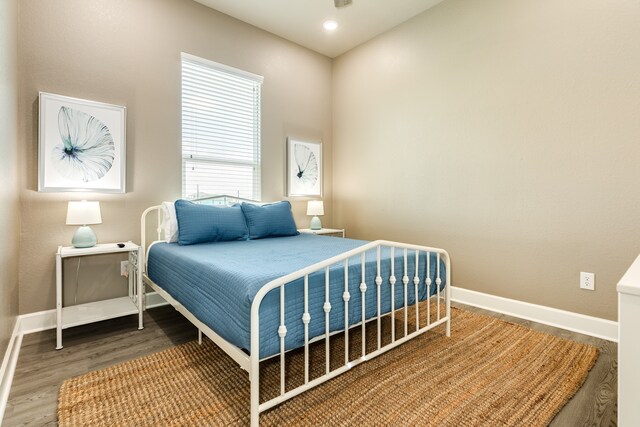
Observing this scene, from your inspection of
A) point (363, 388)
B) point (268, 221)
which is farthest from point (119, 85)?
point (363, 388)

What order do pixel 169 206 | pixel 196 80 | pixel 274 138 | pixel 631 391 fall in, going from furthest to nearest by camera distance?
pixel 274 138, pixel 196 80, pixel 169 206, pixel 631 391

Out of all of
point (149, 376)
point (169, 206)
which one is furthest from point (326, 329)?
point (169, 206)

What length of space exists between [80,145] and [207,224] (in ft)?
3.81

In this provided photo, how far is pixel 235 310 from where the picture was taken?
1401 mm

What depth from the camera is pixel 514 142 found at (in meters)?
2.68

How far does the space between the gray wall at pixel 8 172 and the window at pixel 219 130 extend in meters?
1.22

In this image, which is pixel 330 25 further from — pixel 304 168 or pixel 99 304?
pixel 99 304

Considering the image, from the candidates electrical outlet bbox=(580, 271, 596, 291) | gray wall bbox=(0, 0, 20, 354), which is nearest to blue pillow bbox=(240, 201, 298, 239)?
gray wall bbox=(0, 0, 20, 354)

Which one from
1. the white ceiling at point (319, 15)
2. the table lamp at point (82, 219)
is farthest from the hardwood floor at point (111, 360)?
the white ceiling at point (319, 15)

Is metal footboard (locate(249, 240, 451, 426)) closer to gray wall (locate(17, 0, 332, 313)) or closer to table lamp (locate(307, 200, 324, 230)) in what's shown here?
table lamp (locate(307, 200, 324, 230))

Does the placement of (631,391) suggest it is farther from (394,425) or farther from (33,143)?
(33,143)

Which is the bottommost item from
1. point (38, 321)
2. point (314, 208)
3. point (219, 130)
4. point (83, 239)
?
point (38, 321)

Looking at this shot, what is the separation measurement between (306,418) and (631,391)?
1136 mm

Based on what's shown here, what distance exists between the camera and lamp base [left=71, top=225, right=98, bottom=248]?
7.64ft
